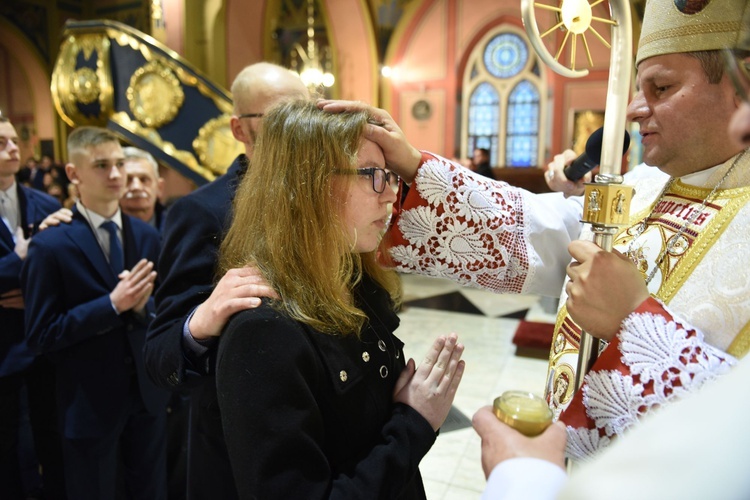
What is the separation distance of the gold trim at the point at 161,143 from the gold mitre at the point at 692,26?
4114 millimetres

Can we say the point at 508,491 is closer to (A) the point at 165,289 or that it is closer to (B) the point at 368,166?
(B) the point at 368,166

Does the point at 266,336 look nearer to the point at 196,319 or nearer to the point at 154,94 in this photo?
the point at 196,319

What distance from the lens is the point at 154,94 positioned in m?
4.51

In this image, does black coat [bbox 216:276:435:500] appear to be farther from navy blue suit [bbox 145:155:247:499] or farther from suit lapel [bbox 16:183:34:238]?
suit lapel [bbox 16:183:34:238]

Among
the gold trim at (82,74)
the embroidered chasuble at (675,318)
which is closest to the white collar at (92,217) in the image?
the embroidered chasuble at (675,318)

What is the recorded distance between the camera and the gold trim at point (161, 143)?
4578 millimetres

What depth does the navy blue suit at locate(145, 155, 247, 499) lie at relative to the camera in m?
1.39

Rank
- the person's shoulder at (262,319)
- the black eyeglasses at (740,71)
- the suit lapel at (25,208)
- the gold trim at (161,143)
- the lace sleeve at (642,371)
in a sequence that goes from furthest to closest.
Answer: the gold trim at (161,143), the suit lapel at (25,208), the person's shoulder at (262,319), the lace sleeve at (642,371), the black eyeglasses at (740,71)

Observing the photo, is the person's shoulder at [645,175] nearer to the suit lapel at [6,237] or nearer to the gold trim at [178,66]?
the suit lapel at [6,237]

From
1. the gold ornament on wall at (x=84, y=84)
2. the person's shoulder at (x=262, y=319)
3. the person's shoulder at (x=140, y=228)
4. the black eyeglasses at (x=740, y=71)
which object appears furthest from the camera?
the gold ornament on wall at (x=84, y=84)

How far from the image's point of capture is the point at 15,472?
2404mm

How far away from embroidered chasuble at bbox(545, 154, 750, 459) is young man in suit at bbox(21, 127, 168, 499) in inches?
68.0

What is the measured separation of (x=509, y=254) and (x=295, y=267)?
601mm

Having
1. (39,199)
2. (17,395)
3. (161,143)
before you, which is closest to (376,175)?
(17,395)
